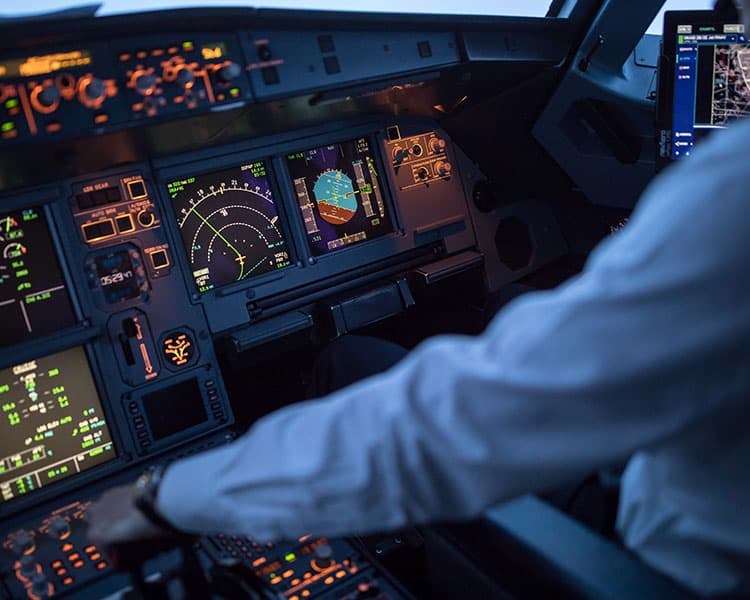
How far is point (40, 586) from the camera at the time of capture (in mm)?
1661

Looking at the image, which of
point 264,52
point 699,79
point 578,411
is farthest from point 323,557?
point 699,79

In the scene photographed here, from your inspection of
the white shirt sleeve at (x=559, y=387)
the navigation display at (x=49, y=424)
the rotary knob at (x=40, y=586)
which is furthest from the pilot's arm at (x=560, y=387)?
the navigation display at (x=49, y=424)

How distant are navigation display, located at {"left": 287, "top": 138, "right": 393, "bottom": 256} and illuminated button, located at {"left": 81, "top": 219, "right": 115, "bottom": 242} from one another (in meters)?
0.61

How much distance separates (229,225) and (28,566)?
3.61 ft

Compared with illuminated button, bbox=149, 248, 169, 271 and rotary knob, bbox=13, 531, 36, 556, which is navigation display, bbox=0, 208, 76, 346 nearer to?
illuminated button, bbox=149, 248, 169, 271

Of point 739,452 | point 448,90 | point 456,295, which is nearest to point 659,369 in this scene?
point 739,452

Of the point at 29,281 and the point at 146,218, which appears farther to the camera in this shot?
the point at 146,218

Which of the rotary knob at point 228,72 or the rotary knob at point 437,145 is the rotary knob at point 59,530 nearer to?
the rotary knob at point 228,72

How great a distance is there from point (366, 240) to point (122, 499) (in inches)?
64.5

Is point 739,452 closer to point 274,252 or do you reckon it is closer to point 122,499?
point 122,499

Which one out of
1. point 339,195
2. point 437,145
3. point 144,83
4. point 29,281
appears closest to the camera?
point 144,83

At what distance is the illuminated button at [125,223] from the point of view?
7.00ft

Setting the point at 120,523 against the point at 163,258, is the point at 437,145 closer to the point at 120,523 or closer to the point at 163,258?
the point at 163,258

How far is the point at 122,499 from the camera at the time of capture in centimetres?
104
